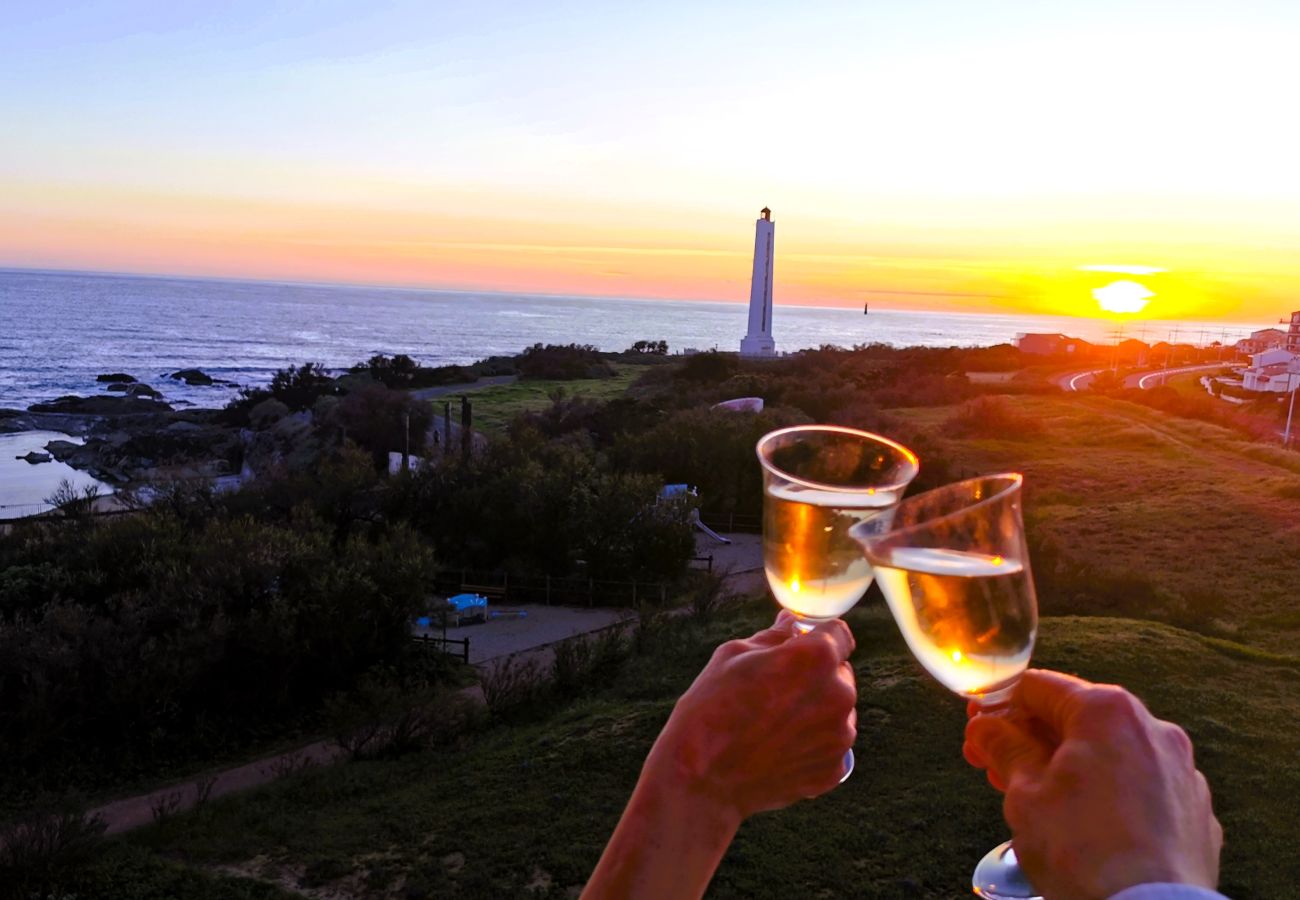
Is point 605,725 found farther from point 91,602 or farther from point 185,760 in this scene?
point 91,602

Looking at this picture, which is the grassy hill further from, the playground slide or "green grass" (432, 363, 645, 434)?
"green grass" (432, 363, 645, 434)

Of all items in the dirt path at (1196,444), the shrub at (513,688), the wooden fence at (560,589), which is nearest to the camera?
the shrub at (513,688)

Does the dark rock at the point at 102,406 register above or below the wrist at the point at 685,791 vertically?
below

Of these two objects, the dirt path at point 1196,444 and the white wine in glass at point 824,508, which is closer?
the white wine in glass at point 824,508

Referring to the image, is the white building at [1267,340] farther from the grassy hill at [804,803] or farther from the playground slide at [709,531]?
the grassy hill at [804,803]

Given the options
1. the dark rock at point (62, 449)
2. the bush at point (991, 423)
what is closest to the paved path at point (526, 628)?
the bush at point (991, 423)

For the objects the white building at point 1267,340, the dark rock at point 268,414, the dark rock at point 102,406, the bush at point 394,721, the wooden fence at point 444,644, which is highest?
the white building at point 1267,340

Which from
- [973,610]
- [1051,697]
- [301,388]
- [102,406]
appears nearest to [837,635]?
[973,610]

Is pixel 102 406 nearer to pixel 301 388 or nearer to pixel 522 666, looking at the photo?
pixel 301 388
